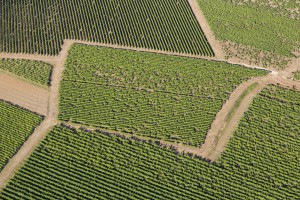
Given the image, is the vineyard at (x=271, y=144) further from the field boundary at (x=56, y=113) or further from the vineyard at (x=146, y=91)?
the vineyard at (x=146, y=91)

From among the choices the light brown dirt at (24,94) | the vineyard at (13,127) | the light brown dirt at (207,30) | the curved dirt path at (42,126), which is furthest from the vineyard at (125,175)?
the light brown dirt at (207,30)

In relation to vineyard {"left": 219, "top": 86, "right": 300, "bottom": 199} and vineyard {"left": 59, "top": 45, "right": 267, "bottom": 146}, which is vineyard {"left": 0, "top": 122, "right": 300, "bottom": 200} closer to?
vineyard {"left": 219, "top": 86, "right": 300, "bottom": 199}

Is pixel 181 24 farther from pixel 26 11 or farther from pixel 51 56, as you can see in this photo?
pixel 26 11

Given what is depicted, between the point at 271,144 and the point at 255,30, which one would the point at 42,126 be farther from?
the point at 255,30

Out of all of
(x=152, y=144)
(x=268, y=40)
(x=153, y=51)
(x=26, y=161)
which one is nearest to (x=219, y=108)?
(x=152, y=144)

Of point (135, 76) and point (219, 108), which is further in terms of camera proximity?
point (135, 76)
